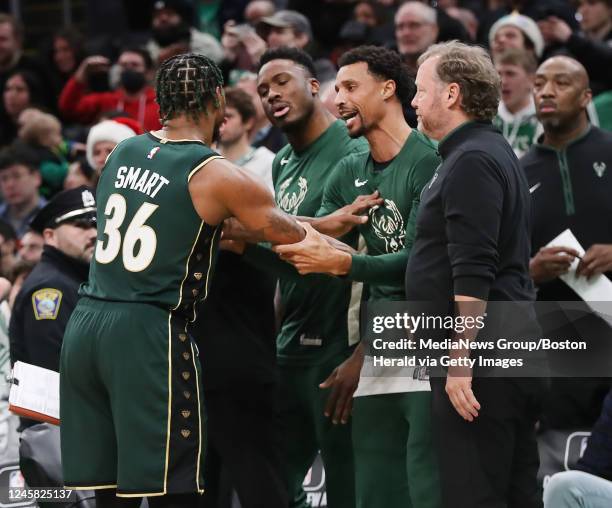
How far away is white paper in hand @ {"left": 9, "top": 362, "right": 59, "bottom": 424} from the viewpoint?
5.17m

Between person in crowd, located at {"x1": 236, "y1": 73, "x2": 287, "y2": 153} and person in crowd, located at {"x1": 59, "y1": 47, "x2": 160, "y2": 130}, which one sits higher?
person in crowd, located at {"x1": 59, "y1": 47, "x2": 160, "y2": 130}

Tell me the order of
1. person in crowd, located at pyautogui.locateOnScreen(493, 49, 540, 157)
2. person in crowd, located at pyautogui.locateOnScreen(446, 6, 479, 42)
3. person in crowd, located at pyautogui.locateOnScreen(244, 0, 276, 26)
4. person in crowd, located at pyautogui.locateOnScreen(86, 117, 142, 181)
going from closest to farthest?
person in crowd, located at pyautogui.locateOnScreen(493, 49, 540, 157) < person in crowd, located at pyautogui.locateOnScreen(86, 117, 142, 181) < person in crowd, located at pyautogui.locateOnScreen(446, 6, 479, 42) < person in crowd, located at pyautogui.locateOnScreen(244, 0, 276, 26)

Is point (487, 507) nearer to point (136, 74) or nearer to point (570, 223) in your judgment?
point (570, 223)

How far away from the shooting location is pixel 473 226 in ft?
13.9

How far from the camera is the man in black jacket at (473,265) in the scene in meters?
4.27

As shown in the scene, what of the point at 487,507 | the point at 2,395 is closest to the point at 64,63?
the point at 2,395

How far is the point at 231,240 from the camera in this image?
16.7 feet

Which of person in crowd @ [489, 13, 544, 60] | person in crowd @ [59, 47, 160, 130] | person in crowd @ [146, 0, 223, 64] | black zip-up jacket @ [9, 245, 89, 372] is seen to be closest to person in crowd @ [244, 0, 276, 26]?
person in crowd @ [146, 0, 223, 64]

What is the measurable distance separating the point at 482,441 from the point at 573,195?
2.32 meters

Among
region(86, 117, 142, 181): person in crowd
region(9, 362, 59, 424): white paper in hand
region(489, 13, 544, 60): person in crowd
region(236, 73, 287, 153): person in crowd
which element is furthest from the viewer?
region(489, 13, 544, 60): person in crowd

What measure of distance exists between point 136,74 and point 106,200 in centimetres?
573

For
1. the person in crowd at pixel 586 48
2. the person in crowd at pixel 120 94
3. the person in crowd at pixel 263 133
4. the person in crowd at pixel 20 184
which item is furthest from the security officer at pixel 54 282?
the person in crowd at pixel 586 48

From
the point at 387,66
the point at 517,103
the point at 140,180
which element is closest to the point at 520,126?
the point at 517,103

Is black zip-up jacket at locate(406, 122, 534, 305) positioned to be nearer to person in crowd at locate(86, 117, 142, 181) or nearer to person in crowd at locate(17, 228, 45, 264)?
person in crowd at locate(17, 228, 45, 264)
